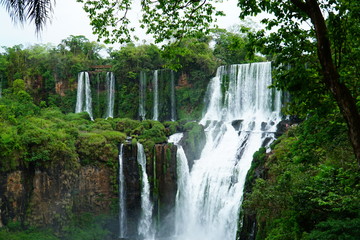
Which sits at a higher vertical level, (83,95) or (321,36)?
(83,95)

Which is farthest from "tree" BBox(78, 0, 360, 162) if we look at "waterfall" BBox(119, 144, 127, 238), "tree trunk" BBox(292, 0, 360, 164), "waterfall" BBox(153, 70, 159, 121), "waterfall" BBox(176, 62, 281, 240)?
"waterfall" BBox(153, 70, 159, 121)

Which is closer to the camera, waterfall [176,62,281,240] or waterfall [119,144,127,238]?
waterfall [176,62,281,240]

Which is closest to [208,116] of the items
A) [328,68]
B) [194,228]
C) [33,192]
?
[194,228]

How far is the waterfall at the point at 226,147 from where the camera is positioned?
1580 centimetres

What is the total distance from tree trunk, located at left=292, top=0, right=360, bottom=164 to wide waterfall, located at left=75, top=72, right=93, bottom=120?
86.0ft

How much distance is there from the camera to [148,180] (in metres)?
18.8

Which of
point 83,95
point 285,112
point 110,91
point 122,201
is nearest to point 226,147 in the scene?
point 122,201

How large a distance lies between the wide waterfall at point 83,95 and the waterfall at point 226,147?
35.6 ft

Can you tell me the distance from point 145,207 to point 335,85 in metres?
16.2

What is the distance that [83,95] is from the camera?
2844 centimetres

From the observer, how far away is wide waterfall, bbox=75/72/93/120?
28.2 meters

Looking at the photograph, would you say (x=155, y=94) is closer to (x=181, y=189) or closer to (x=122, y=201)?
(x=181, y=189)

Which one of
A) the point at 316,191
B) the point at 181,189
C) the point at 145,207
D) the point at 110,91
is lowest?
the point at 145,207

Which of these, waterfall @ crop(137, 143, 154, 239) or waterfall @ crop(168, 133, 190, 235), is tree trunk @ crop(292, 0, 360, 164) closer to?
waterfall @ crop(168, 133, 190, 235)
